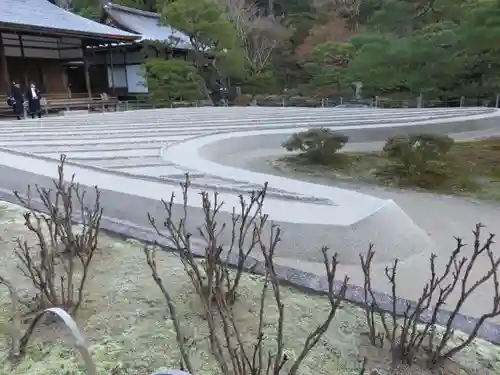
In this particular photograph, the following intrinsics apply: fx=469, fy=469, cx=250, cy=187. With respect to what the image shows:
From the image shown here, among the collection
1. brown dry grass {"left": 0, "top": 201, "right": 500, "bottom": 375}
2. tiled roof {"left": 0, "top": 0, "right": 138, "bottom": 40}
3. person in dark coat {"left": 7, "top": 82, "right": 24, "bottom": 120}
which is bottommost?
brown dry grass {"left": 0, "top": 201, "right": 500, "bottom": 375}

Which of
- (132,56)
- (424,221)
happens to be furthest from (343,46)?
(424,221)

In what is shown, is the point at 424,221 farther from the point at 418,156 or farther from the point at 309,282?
the point at 309,282

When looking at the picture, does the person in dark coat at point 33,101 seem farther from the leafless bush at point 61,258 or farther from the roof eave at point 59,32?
the leafless bush at point 61,258

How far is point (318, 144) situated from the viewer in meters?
6.66

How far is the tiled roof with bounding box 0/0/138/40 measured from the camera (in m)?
11.8

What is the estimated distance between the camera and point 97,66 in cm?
1720

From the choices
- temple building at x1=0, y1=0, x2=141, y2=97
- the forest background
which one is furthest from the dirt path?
temple building at x1=0, y1=0, x2=141, y2=97

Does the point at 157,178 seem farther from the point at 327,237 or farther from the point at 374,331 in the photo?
the point at 374,331

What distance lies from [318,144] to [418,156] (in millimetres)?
1396

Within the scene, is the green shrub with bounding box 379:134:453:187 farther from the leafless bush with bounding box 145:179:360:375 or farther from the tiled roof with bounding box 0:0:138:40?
the tiled roof with bounding box 0:0:138:40

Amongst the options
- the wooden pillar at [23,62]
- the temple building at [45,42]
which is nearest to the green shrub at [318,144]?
the temple building at [45,42]

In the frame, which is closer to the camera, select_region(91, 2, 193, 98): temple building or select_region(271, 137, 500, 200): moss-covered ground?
select_region(271, 137, 500, 200): moss-covered ground

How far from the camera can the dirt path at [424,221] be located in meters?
2.73

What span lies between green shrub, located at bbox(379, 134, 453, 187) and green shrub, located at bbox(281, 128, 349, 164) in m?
0.81
